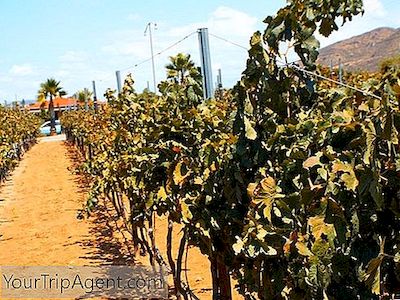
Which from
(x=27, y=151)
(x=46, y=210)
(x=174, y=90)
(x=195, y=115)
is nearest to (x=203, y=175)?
(x=195, y=115)

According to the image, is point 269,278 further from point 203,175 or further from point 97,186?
point 97,186

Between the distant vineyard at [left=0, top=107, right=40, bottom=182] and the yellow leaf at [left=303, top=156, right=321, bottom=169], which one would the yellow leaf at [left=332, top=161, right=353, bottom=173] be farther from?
the distant vineyard at [left=0, top=107, right=40, bottom=182]

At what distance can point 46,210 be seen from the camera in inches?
494

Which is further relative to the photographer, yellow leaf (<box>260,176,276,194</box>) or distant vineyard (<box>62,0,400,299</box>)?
yellow leaf (<box>260,176,276,194</box>)

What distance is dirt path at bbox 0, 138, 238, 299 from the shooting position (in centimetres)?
757

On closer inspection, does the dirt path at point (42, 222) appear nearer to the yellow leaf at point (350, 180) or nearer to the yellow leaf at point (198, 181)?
the yellow leaf at point (198, 181)

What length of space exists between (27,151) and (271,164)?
30997 millimetres

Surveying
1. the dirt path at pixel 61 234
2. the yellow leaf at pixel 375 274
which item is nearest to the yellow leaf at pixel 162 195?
the yellow leaf at pixel 375 274

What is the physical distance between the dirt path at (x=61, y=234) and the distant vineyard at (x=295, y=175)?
2773 millimetres

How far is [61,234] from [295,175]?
26.6 feet

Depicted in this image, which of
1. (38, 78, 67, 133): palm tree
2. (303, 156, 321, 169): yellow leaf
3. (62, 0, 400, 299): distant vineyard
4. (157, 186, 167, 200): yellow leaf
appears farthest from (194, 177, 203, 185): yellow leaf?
(38, 78, 67, 133): palm tree

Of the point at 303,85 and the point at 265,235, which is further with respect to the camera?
the point at 303,85

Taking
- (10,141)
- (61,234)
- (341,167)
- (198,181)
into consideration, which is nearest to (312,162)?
(341,167)

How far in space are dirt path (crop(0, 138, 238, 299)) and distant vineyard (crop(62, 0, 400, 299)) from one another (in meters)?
2.77
